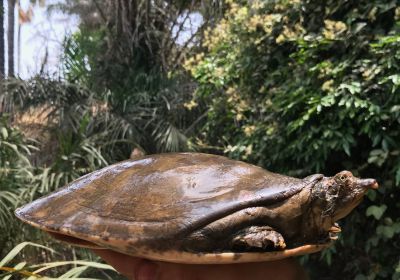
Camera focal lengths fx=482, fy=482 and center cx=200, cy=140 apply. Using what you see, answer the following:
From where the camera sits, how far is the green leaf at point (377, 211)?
250cm

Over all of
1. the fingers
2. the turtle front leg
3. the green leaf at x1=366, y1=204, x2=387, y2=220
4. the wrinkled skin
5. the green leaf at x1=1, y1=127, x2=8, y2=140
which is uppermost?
the wrinkled skin

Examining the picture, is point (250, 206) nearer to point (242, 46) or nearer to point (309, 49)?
point (309, 49)

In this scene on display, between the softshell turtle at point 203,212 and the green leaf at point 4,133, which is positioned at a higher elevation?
the softshell turtle at point 203,212

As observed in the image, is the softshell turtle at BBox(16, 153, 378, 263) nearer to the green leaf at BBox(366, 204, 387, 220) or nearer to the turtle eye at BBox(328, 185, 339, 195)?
the turtle eye at BBox(328, 185, 339, 195)

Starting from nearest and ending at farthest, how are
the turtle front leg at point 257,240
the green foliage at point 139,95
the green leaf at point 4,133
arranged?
1. the turtle front leg at point 257,240
2. the green leaf at point 4,133
3. the green foliage at point 139,95

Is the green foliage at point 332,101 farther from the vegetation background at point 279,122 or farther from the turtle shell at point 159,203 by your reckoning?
the turtle shell at point 159,203

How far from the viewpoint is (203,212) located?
837mm

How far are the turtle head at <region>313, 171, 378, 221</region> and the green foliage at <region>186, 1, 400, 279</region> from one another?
5.20 ft

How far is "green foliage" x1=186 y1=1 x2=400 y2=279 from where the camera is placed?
2494 mm

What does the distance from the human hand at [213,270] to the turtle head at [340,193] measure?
0.16 metres

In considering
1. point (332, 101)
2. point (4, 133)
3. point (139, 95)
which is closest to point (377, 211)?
point (332, 101)

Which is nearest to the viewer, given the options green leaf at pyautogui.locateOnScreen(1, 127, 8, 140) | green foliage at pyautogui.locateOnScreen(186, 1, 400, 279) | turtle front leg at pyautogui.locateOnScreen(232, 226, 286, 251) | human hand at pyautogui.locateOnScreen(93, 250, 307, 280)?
turtle front leg at pyautogui.locateOnScreen(232, 226, 286, 251)

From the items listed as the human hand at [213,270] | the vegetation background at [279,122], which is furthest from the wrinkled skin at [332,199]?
the vegetation background at [279,122]

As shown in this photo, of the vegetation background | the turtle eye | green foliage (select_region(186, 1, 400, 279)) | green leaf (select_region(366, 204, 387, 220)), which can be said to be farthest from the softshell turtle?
green leaf (select_region(366, 204, 387, 220))
